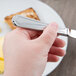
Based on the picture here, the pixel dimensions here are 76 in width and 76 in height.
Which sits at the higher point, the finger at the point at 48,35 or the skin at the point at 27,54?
the finger at the point at 48,35

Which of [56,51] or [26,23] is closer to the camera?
[26,23]

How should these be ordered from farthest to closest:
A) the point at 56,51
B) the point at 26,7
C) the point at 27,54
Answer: the point at 26,7
the point at 56,51
the point at 27,54

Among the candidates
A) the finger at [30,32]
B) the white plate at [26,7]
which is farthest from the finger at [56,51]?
the white plate at [26,7]

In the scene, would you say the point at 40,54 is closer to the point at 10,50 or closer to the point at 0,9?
the point at 10,50

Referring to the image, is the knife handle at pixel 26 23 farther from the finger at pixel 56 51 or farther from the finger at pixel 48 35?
the finger at pixel 56 51

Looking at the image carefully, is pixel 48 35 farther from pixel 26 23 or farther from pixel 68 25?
pixel 68 25

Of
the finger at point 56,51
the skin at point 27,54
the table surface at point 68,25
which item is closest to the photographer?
the skin at point 27,54

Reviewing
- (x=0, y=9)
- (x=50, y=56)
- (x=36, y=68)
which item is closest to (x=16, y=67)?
(x=36, y=68)

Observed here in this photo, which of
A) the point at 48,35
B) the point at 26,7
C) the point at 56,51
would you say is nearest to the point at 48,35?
the point at 48,35

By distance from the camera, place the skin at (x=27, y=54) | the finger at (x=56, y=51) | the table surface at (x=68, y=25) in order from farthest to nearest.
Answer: the table surface at (x=68, y=25) < the finger at (x=56, y=51) < the skin at (x=27, y=54)
